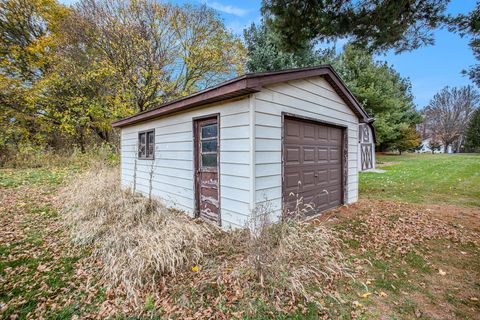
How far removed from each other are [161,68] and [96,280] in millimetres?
11334

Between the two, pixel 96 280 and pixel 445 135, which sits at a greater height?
pixel 445 135

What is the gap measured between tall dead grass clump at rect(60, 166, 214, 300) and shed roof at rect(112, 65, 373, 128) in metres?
2.18

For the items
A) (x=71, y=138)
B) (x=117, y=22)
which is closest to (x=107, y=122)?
(x=71, y=138)

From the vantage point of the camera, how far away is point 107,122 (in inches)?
471

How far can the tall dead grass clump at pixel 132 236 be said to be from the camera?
8.91ft

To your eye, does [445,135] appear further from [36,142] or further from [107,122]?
[36,142]

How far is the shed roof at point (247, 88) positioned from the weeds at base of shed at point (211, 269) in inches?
79.4

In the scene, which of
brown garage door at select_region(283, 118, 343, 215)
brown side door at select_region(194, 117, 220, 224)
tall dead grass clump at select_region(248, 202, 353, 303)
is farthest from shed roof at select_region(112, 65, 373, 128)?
tall dead grass clump at select_region(248, 202, 353, 303)

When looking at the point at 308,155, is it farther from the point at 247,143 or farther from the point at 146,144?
the point at 146,144

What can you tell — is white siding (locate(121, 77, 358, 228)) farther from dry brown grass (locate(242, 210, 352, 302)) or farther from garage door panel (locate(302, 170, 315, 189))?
garage door panel (locate(302, 170, 315, 189))

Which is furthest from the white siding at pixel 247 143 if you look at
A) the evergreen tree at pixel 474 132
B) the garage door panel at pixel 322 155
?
the evergreen tree at pixel 474 132

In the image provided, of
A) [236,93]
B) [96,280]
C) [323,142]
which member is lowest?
[96,280]

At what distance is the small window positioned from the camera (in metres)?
6.50

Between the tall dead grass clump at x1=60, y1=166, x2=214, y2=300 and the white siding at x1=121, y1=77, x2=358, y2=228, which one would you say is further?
the white siding at x1=121, y1=77, x2=358, y2=228
